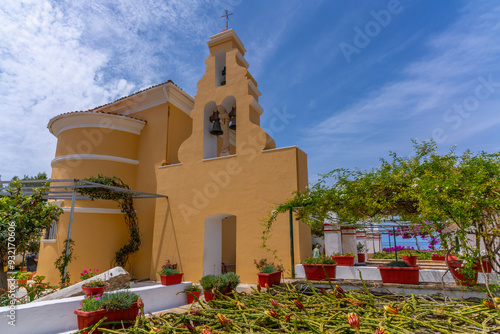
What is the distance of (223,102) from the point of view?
12.0 meters

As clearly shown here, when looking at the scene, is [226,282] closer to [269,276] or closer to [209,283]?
[209,283]

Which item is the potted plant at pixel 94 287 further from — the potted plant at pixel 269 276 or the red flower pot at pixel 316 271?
the red flower pot at pixel 316 271

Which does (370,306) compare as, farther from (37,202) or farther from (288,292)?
(37,202)

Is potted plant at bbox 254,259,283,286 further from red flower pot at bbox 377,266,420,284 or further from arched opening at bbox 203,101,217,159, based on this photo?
arched opening at bbox 203,101,217,159

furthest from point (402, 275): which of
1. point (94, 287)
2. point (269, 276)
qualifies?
point (94, 287)

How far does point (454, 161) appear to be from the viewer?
5449 millimetres

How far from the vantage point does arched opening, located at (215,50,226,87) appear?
12359 mm

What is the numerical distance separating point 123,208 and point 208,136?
5203 mm

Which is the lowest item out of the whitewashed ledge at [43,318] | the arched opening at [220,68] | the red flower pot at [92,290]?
the whitewashed ledge at [43,318]

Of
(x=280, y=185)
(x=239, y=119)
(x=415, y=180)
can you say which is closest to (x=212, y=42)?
(x=239, y=119)

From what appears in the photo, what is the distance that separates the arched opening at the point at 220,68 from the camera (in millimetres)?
12359

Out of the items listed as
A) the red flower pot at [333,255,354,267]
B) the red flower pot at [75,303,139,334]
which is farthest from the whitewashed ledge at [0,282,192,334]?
the red flower pot at [333,255,354,267]

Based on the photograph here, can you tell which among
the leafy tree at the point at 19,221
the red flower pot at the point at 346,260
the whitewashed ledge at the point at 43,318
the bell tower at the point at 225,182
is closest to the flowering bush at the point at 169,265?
the bell tower at the point at 225,182

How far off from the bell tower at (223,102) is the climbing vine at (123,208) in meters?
3.02
